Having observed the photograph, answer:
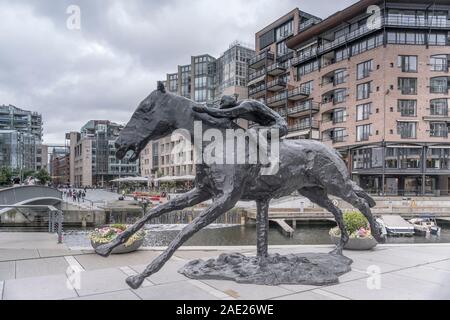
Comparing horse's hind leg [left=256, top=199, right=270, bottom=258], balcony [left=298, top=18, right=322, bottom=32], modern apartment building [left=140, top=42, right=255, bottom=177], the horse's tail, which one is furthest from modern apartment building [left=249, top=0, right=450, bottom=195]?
horse's hind leg [left=256, top=199, right=270, bottom=258]

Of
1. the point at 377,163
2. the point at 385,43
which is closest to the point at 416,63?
the point at 385,43

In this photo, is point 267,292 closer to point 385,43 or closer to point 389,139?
point 389,139

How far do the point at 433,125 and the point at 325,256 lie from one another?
39.0 meters

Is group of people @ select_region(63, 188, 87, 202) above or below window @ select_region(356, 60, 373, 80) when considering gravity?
below

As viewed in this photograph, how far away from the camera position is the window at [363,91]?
40.0 m

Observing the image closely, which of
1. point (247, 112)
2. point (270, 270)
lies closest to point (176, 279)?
point (270, 270)

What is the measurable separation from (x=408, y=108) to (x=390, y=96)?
258 centimetres

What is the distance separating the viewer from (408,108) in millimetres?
39000

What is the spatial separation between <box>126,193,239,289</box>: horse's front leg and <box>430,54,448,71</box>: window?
1652 inches

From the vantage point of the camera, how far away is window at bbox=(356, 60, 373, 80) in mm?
40000

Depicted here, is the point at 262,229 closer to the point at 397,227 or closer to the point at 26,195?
the point at 397,227

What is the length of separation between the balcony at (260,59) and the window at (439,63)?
70.4ft

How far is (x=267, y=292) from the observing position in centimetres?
503

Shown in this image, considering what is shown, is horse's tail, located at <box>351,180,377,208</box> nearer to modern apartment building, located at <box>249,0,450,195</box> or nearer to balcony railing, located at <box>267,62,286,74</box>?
modern apartment building, located at <box>249,0,450,195</box>
